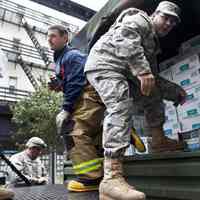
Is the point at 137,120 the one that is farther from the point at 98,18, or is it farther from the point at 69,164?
the point at 98,18

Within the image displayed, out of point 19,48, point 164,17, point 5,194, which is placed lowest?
point 5,194

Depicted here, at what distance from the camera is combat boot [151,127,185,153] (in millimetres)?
1882

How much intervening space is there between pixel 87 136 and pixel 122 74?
1.60 feet

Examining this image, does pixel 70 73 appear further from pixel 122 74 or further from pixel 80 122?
pixel 122 74

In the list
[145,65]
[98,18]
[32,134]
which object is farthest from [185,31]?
[32,134]

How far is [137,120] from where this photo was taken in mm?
2617

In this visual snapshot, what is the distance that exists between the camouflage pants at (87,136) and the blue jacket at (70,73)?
5cm

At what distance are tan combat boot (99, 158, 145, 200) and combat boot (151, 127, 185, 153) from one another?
0.57 metres

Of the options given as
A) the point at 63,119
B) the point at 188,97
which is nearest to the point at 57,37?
the point at 63,119

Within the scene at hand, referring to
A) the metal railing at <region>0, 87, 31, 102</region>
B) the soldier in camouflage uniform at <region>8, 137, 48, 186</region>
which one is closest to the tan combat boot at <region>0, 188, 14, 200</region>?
the soldier in camouflage uniform at <region>8, 137, 48, 186</region>

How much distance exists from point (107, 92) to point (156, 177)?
0.56 m

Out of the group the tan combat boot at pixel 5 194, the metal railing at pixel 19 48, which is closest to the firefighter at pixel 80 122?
the tan combat boot at pixel 5 194

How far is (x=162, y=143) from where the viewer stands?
1889 mm

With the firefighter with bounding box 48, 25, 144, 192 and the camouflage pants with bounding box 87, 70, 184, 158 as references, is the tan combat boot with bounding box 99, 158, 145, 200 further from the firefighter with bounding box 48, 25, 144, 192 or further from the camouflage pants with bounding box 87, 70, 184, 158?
the firefighter with bounding box 48, 25, 144, 192
